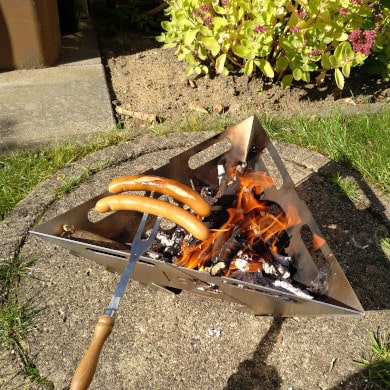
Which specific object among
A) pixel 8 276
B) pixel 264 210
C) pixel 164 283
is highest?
pixel 264 210

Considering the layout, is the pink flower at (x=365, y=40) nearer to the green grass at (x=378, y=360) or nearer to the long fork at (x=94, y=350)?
the green grass at (x=378, y=360)

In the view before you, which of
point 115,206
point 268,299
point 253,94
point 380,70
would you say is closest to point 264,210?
point 268,299

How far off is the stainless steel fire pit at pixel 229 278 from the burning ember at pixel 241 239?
54 mm

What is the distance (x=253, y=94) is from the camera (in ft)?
12.6

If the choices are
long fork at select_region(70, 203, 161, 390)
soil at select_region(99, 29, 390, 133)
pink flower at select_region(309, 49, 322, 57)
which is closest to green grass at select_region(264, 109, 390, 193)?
soil at select_region(99, 29, 390, 133)

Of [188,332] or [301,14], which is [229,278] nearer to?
[188,332]

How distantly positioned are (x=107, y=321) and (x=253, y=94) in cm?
266

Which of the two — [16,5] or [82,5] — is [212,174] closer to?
[16,5]

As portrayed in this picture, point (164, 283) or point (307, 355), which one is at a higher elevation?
point (164, 283)

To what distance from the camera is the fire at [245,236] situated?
6.84ft

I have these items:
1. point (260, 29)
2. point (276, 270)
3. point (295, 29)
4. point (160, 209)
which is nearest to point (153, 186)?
point (160, 209)

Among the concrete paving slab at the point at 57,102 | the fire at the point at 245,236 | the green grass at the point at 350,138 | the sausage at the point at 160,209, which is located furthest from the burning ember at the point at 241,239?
the concrete paving slab at the point at 57,102

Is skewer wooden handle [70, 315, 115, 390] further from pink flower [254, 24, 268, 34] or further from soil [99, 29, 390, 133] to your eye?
pink flower [254, 24, 268, 34]

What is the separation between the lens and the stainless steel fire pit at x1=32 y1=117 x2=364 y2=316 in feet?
6.09
